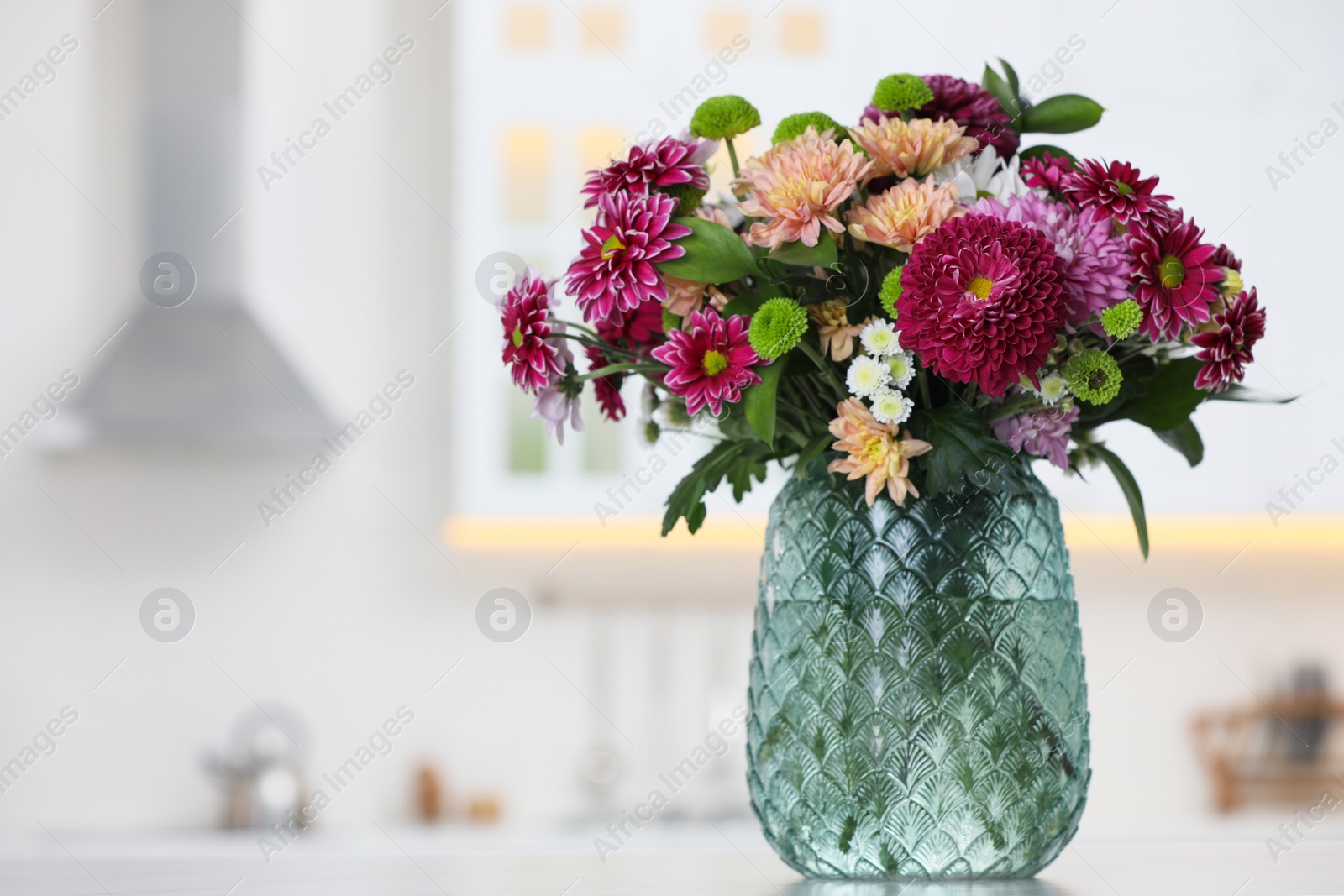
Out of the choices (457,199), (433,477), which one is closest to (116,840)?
(433,477)

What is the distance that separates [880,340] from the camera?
1.97ft

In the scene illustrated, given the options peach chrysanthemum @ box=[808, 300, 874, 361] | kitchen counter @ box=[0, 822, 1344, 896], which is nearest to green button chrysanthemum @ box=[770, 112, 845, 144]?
peach chrysanthemum @ box=[808, 300, 874, 361]

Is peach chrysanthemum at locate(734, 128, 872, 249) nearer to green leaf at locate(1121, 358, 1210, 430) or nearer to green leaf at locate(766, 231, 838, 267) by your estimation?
green leaf at locate(766, 231, 838, 267)

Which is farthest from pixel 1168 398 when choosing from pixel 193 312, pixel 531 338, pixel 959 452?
pixel 193 312

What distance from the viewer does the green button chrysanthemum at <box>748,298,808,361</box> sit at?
1.94 feet

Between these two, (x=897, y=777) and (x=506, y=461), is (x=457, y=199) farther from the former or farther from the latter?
(x=897, y=777)

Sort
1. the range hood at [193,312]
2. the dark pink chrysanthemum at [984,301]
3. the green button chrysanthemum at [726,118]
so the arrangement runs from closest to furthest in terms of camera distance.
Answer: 1. the dark pink chrysanthemum at [984,301]
2. the green button chrysanthemum at [726,118]
3. the range hood at [193,312]

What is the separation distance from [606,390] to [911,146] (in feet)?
0.80

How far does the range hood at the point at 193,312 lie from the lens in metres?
2.34

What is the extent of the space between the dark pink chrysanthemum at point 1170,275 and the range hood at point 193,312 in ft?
6.53

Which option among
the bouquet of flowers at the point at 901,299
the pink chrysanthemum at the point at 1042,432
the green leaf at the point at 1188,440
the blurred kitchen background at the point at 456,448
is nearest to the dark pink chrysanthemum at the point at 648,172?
the bouquet of flowers at the point at 901,299

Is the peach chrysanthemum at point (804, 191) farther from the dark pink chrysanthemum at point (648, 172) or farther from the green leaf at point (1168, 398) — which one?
the green leaf at point (1168, 398)

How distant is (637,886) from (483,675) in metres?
1.86

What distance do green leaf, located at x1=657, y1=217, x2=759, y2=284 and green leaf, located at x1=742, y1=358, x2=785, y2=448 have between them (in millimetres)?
53
